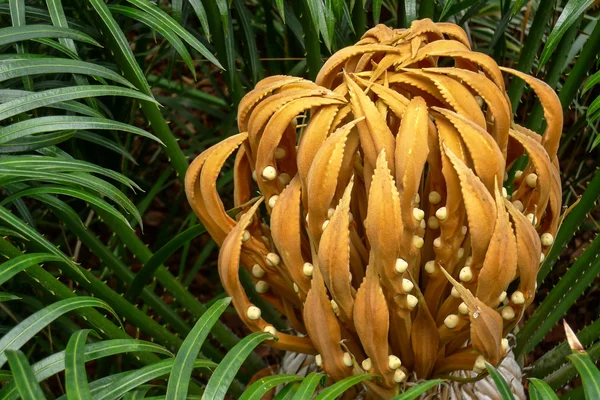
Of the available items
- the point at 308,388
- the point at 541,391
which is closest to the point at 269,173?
the point at 308,388

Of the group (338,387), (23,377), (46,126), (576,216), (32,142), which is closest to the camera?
(23,377)

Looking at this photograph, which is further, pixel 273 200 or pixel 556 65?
pixel 556 65

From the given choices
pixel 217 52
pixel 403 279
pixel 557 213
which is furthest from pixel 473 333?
pixel 217 52

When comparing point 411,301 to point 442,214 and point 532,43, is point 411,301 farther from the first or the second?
point 532,43

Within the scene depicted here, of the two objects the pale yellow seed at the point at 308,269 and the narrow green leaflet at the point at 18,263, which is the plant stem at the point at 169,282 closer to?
the narrow green leaflet at the point at 18,263

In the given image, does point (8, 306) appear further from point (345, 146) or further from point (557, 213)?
point (557, 213)

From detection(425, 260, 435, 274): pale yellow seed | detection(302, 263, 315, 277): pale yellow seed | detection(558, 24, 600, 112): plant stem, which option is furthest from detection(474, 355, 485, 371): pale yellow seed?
detection(558, 24, 600, 112): plant stem
